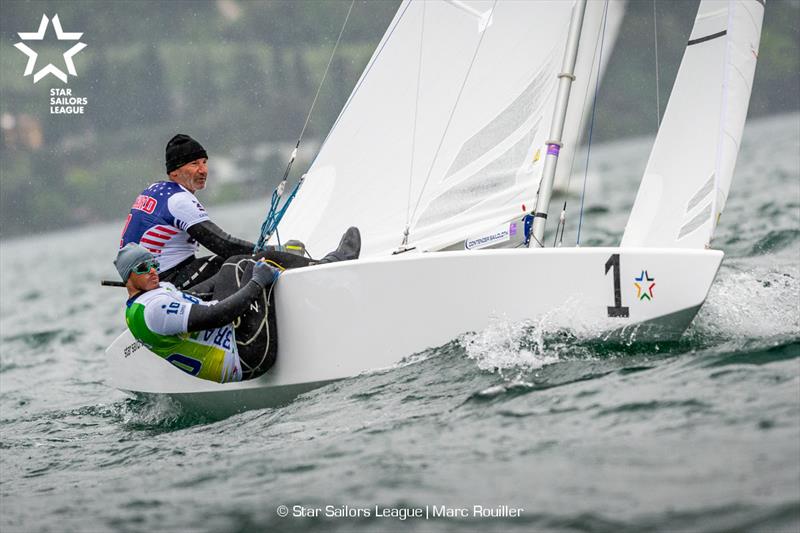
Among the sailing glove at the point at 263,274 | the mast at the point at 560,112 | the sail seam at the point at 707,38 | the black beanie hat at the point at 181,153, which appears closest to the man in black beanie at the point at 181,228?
the black beanie hat at the point at 181,153

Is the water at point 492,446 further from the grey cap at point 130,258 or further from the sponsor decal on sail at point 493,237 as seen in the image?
the sponsor decal on sail at point 493,237

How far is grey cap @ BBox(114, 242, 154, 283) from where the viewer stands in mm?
3504

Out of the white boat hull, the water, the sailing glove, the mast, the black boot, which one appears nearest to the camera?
the water

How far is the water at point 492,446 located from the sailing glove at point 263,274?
0.44 metres

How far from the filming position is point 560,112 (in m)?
4.13

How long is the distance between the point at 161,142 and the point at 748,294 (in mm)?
65020

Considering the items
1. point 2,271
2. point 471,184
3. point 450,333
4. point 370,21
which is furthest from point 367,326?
point 370,21

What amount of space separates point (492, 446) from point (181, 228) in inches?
65.9

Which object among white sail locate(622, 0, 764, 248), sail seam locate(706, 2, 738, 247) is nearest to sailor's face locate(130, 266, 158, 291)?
white sail locate(622, 0, 764, 248)

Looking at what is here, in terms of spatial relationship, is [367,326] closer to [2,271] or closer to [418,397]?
[418,397]

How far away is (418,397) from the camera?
333 centimetres

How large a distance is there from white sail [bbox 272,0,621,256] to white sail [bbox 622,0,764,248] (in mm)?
442

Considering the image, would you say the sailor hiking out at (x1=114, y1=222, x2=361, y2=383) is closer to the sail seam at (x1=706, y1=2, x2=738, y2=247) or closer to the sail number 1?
the sail number 1

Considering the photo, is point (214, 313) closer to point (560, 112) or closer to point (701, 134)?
point (560, 112)
